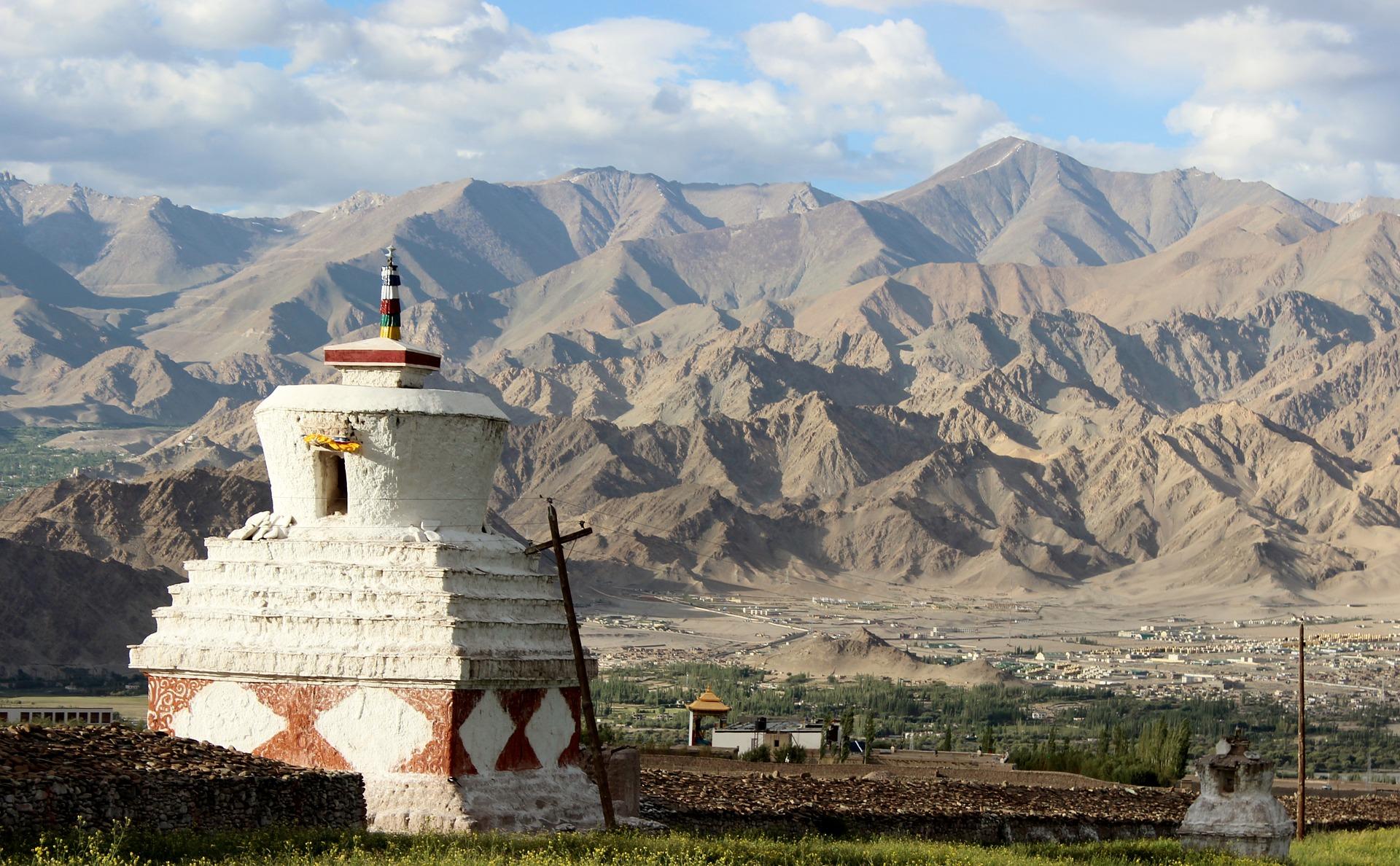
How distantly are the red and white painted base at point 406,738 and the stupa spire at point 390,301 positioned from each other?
4.44 meters

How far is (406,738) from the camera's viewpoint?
2286 cm

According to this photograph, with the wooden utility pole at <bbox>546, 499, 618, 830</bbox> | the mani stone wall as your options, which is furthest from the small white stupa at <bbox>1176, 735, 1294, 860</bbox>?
the mani stone wall

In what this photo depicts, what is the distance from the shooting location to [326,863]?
17.2 metres

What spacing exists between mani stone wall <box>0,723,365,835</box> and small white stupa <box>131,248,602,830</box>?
1.18 metres

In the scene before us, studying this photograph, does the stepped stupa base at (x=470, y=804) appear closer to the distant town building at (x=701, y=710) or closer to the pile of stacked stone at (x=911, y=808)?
the pile of stacked stone at (x=911, y=808)

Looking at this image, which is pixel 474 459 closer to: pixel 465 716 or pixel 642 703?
pixel 465 716

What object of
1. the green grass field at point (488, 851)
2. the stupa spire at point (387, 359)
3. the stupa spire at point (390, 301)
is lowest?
the green grass field at point (488, 851)

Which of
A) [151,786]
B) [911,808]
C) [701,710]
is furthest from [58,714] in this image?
[151,786]

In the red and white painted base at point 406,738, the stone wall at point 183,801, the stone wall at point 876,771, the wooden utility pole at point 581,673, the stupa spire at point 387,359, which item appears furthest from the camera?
the stone wall at point 876,771

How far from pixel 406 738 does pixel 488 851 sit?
3.54 m

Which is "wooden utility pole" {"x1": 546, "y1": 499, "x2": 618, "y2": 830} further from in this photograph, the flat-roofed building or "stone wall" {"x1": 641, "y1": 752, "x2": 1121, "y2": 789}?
the flat-roofed building

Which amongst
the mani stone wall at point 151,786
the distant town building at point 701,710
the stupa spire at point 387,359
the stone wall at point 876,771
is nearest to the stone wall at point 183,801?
the mani stone wall at point 151,786

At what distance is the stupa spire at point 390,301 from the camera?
24438 mm

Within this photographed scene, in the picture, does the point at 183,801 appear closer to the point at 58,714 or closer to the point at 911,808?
the point at 911,808
